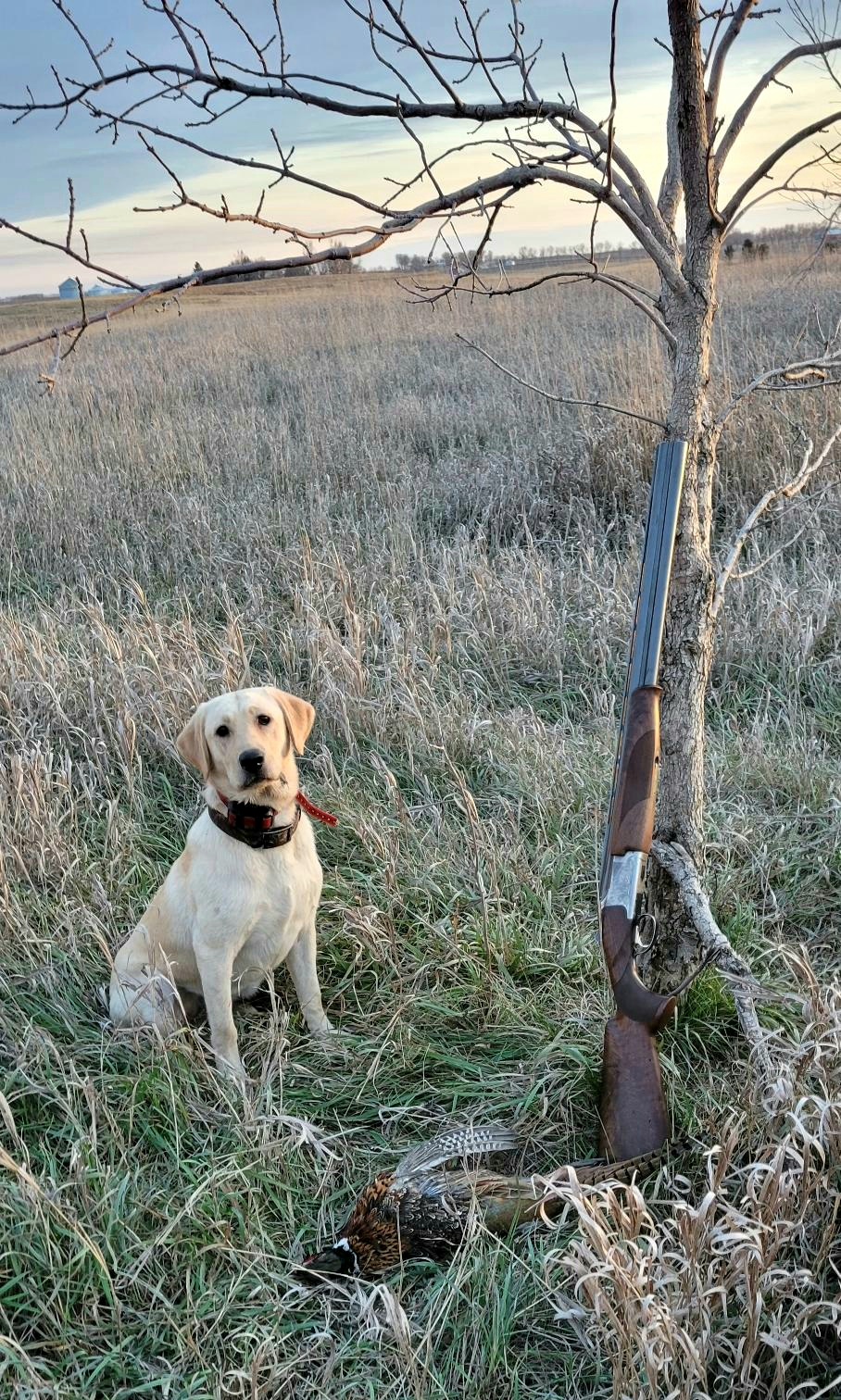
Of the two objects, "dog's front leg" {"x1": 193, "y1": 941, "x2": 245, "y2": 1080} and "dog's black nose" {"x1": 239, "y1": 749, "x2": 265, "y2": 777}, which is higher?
"dog's black nose" {"x1": 239, "y1": 749, "x2": 265, "y2": 777}

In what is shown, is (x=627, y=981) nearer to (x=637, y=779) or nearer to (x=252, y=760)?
(x=637, y=779)

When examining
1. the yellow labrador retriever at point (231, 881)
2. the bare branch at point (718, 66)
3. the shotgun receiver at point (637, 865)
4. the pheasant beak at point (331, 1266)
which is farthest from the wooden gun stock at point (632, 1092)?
the bare branch at point (718, 66)

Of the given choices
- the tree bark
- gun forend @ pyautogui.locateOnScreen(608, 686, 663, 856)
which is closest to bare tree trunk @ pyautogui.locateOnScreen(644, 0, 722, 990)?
the tree bark

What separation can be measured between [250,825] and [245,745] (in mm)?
203

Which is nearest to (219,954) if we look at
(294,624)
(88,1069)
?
(88,1069)

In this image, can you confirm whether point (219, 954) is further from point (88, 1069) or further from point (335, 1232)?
point (335, 1232)

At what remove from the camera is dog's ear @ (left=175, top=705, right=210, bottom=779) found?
2.64 metres

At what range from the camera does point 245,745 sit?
2568 millimetres

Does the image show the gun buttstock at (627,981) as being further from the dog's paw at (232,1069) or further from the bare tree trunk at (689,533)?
the dog's paw at (232,1069)

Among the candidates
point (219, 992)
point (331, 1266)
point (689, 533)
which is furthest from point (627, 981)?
point (219, 992)

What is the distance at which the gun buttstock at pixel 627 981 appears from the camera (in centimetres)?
179

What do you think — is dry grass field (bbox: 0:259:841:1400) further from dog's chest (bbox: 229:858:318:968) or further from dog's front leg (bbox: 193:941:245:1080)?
dog's chest (bbox: 229:858:318:968)

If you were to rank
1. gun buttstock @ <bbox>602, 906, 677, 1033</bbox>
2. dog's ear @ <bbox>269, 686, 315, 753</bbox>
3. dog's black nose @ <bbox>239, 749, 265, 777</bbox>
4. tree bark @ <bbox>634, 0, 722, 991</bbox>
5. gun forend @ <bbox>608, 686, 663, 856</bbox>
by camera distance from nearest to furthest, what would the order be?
gun buttstock @ <bbox>602, 906, 677, 1033</bbox> → gun forend @ <bbox>608, 686, 663, 856</bbox> → tree bark @ <bbox>634, 0, 722, 991</bbox> → dog's black nose @ <bbox>239, 749, 265, 777</bbox> → dog's ear @ <bbox>269, 686, 315, 753</bbox>

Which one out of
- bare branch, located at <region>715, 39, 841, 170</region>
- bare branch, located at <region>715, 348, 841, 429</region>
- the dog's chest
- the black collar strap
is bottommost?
the dog's chest
